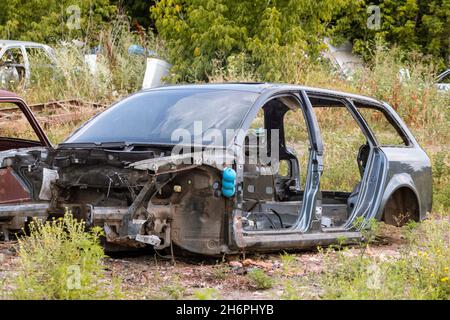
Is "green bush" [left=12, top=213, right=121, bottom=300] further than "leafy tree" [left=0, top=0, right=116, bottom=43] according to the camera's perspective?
No

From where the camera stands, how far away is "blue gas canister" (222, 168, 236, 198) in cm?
670

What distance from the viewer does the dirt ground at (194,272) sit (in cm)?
598

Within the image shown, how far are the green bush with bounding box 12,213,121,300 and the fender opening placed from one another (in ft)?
12.5

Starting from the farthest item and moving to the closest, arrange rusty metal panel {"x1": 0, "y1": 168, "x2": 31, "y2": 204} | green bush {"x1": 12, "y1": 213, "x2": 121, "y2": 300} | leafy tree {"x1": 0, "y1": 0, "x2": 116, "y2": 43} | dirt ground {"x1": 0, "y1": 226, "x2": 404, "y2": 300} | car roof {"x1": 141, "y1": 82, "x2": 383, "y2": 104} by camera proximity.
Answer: leafy tree {"x1": 0, "y1": 0, "x2": 116, "y2": 43} → car roof {"x1": 141, "y1": 82, "x2": 383, "y2": 104} → rusty metal panel {"x1": 0, "y1": 168, "x2": 31, "y2": 204} → dirt ground {"x1": 0, "y1": 226, "x2": 404, "y2": 300} → green bush {"x1": 12, "y1": 213, "x2": 121, "y2": 300}

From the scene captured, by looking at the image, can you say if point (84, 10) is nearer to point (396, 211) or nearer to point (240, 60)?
point (240, 60)

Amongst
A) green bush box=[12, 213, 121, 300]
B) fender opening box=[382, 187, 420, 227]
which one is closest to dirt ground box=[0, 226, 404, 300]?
green bush box=[12, 213, 121, 300]

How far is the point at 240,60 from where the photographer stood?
60.4 ft

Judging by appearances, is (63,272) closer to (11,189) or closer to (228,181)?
(228,181)

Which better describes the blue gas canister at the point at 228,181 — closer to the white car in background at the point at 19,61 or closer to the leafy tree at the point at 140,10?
the white car in background at the point at 19,61

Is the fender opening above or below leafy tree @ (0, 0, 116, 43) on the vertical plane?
below

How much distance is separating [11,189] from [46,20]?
724 inches

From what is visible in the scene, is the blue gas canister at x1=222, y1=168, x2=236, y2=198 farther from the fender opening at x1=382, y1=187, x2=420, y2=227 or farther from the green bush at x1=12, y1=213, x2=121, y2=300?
the fender opening at x1=382, y1=187, x2=420, y2=227

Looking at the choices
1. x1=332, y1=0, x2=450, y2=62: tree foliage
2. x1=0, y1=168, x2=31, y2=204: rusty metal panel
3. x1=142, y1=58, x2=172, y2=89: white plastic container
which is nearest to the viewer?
x1=0, y1=168, x2=31, y2=204: rusty metal panel

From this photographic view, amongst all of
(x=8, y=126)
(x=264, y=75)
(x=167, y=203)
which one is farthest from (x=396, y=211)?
(x=264, y=75)
